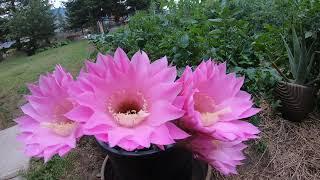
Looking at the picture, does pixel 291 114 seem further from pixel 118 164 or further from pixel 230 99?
pixel 230 99

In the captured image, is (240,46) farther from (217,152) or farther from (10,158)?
(10,158)

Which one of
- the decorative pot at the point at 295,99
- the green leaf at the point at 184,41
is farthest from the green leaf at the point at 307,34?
the green leaf at the point at 184,41

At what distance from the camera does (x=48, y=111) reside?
0.66 m

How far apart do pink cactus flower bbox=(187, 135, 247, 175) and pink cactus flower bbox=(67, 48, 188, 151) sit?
0.22 ft

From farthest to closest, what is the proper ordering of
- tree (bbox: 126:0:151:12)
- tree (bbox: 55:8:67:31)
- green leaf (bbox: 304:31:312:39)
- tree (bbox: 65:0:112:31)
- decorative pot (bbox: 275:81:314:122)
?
1. tree (bbox: 55:8:67:31)
2. tree (bbox: 126:0:151:12)
3. tree (bbox: 65:0:112:31)
4. green leaf (bbox: 304:31:312:39)
5. decorative pot (bbox: 275:81:314:122)

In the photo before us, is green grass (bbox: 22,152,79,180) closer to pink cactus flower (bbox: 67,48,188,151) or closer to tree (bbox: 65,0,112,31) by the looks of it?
pink cactus flower (bbox: 67,48,188,151)

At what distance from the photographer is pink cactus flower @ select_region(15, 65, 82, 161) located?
0.62 meters

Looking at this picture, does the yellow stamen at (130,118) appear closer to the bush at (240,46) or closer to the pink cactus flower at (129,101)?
the pink cactus flower at (129,101)

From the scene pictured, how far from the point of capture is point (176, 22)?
12.7 ft

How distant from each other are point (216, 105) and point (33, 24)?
17201mm

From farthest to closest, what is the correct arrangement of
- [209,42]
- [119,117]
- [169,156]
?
[209,42] → [169,156] → [119,117]

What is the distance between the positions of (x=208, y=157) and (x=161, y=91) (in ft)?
0.59

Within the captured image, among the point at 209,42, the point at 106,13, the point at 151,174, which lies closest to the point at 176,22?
the point at 209,42

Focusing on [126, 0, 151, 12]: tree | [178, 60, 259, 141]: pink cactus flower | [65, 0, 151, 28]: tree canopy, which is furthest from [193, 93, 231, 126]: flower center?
[126, 0, 151, 12]: tree
